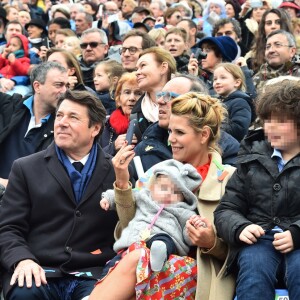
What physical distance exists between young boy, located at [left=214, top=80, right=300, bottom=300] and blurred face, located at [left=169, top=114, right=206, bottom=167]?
51cm

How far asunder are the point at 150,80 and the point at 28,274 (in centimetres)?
272

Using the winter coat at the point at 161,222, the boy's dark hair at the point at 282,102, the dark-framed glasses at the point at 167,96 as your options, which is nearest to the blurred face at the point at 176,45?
the dark-framed glasses at the point at 167,96

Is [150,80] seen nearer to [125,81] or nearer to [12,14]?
[125,81]

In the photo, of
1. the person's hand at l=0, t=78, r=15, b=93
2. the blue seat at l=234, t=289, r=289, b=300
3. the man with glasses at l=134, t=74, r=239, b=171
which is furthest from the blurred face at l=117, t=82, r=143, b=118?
the blue seat at l=234, t=289, r=289, b=300

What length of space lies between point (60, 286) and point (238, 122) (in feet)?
9.37

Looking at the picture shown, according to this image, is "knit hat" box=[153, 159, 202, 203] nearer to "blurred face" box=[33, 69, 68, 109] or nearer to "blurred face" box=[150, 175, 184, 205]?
"blurred face" box=[150, 175, 184, 205]

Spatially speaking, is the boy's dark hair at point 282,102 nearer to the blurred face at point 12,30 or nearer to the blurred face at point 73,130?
the blurred face at point 73,130

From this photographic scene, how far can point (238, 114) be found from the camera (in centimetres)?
745

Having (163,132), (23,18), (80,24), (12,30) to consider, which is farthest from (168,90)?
(23,18)

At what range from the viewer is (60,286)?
5.18 m

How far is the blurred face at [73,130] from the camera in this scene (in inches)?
216

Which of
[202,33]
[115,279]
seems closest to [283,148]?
[115,279]

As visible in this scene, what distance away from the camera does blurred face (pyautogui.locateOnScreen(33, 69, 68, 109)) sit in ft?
23.9

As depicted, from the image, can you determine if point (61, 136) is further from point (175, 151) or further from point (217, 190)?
point (217, 190)
